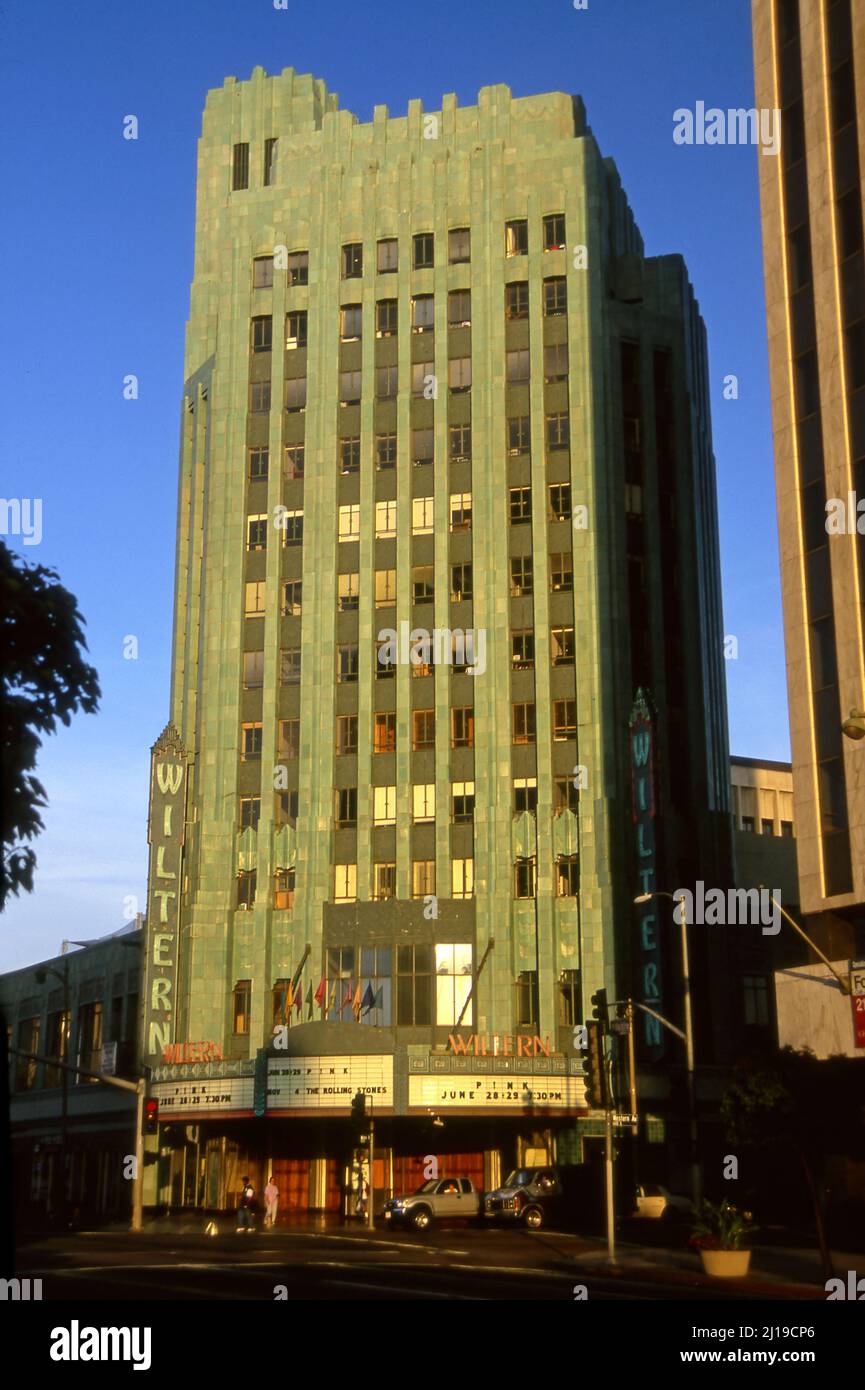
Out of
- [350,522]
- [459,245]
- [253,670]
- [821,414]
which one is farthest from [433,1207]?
[459,245]

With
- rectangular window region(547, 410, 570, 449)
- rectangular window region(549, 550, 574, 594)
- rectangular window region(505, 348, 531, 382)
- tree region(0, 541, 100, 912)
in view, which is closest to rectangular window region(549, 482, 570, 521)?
rectangular window region(549, 550, 574, 594)

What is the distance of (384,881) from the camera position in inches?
3046

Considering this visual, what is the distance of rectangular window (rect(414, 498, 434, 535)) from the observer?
8200cm

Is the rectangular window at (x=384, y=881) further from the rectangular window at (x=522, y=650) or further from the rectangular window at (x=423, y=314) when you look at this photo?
the rectangular window at (x=423, y=314)

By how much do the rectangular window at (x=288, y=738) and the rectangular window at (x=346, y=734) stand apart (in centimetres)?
223

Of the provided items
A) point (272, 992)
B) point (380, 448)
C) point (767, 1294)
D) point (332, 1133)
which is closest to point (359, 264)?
point (380, 448)

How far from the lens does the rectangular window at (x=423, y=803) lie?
3063 inches

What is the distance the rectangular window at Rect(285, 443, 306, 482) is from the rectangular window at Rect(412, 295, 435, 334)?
9096 mm

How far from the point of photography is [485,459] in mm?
81625

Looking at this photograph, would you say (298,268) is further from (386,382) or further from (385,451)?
(385,451)

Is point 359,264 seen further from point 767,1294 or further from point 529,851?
point 767,1294

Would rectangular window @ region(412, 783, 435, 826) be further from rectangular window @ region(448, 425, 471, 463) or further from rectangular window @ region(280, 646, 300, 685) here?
rectangular window @ region(448, 425, 471, 463)

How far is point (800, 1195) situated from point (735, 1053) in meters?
21.4

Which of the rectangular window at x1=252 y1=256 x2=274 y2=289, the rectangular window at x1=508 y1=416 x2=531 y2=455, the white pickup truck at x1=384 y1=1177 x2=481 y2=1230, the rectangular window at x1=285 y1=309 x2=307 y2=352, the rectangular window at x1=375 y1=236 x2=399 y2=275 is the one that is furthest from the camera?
the rectangular window at x1=252 y1=256 x2=274 y2=289
